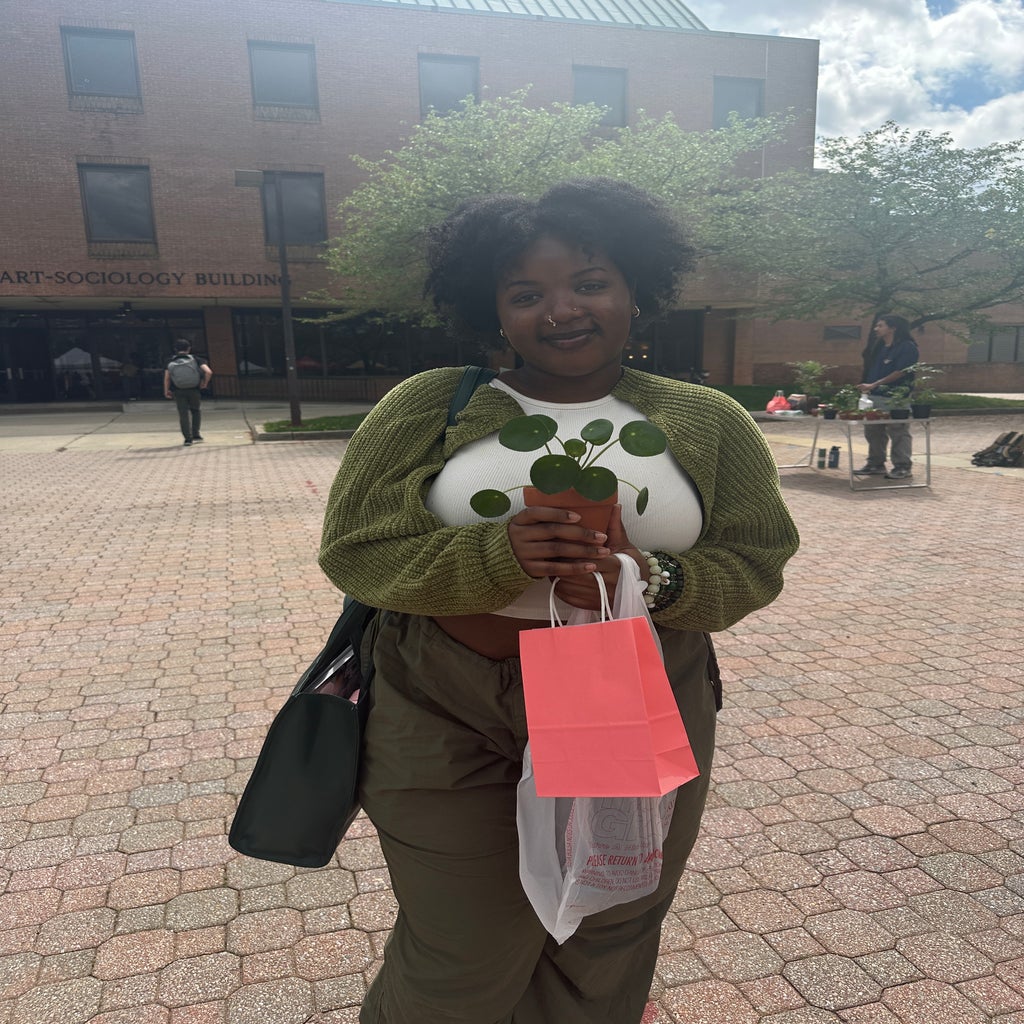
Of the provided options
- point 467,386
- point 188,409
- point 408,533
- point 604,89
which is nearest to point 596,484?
point 408,533

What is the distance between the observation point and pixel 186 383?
45.7 feet

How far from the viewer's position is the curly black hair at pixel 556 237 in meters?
1.56

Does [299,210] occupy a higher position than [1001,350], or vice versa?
[299,210]

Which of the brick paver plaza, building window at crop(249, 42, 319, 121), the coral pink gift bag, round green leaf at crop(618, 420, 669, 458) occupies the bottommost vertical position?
the brick paver plaza

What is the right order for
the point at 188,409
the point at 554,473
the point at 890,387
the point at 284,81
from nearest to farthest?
1. the point at 554,473
2. the point at 890,387
3. the point at 188,409
4. the point at 284,81

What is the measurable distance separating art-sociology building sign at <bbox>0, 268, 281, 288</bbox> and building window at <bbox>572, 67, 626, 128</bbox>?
11159 millimetres

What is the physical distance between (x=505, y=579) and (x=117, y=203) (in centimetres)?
2584

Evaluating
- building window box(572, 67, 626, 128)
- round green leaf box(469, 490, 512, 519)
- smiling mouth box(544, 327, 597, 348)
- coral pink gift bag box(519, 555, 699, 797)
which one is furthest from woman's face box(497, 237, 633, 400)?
building window box(572, 67, 626, 128)

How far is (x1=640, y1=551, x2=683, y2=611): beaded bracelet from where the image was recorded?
135 cm

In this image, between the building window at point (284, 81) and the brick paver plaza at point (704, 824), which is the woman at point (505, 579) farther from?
the building window at point (284, 81)

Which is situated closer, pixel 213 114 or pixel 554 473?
pixel 554 473

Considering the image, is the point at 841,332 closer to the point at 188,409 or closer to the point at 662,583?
the point at 188,409

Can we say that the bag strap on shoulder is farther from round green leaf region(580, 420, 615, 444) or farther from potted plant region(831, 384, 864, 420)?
potted plant region(831, 384, 864, 420)

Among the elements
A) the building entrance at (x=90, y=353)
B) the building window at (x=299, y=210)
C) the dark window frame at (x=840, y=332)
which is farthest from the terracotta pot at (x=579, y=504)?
the dark window frame at (x=840, y=332)
